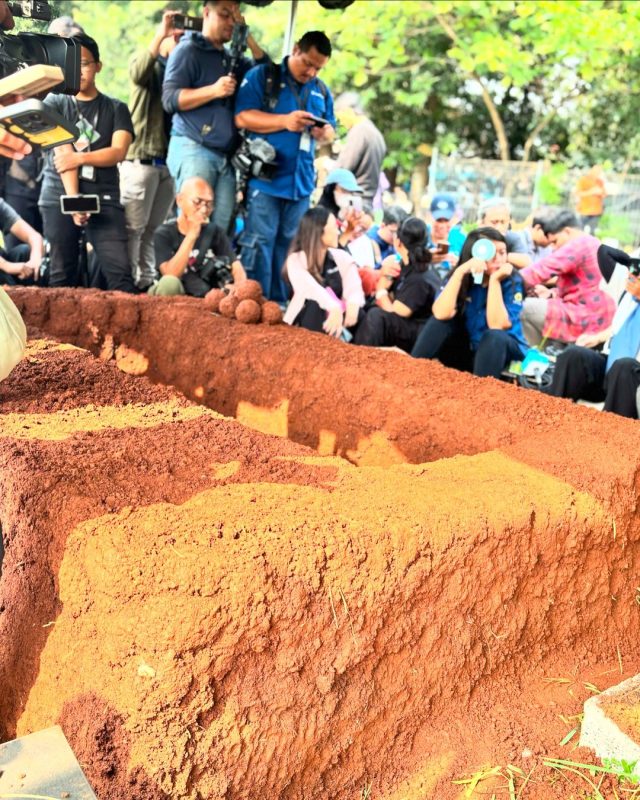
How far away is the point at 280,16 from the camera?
14688 mm

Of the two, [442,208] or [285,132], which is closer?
[285,132]

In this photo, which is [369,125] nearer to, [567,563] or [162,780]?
[567,563]

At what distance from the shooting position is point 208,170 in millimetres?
5777

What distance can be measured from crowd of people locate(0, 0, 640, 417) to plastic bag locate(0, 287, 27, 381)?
320 centimetres

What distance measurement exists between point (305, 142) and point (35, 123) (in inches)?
133

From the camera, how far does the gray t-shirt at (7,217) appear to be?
234 inches

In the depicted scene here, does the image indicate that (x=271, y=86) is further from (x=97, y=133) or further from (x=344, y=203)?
(x=97, y=133)

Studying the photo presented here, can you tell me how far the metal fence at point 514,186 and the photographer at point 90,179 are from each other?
386 inches

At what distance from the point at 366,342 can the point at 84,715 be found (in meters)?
4.29

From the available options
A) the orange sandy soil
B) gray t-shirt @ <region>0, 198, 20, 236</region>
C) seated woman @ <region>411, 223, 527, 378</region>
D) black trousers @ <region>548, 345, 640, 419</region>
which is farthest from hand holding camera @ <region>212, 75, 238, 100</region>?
Answer: the orange sandy soil

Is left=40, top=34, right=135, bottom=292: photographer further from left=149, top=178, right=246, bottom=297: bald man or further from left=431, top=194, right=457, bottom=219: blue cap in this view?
left=431, top=194, right=457, bottom=219: blue cap

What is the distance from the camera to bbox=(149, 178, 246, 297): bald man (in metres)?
5.57

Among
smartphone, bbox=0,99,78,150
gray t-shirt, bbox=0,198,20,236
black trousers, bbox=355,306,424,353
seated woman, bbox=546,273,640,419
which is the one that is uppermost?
smartphone, bbox=0,99,78,150

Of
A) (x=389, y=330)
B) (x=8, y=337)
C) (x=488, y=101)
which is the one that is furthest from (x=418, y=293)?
(x=488, y=101)
